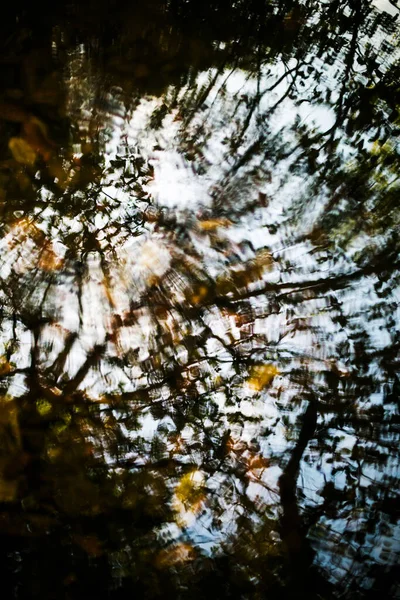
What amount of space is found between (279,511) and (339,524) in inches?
10.5

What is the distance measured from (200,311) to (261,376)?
1.50ft

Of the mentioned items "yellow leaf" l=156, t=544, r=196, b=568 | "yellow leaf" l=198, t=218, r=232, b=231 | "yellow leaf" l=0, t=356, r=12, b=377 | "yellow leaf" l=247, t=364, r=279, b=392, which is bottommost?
"yellow leaf" l=156, t=544, r=196, b=568

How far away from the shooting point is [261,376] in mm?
1895

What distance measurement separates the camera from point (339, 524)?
5.39ft

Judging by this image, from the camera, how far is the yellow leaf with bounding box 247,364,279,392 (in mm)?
1882

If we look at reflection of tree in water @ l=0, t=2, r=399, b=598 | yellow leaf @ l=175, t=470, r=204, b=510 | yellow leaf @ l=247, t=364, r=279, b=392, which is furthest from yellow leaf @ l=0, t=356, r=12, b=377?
yellow leaf @ l=247, t=364, r=279, b=392

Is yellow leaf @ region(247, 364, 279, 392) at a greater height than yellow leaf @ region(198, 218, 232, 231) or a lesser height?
lesser

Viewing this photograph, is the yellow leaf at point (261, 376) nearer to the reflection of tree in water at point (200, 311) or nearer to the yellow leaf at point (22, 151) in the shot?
the reflection of tree in water at point (200, 311)

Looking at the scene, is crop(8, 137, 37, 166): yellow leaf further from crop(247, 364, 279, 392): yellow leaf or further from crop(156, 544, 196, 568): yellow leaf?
crop(156, 544, 196, 568): yellow leaf

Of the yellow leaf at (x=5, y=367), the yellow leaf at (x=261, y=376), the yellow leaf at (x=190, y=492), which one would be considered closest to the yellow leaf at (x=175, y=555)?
the yellow leaf at (x=190, y=492)

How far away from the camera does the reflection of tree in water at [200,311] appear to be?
159cm

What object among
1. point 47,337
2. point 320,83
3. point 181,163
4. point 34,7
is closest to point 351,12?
point 320,83

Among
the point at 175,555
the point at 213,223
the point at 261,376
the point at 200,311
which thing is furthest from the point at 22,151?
the point at 175,555

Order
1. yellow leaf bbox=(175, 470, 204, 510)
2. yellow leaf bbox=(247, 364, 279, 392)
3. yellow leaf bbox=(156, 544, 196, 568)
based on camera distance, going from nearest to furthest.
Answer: yellow leaf bbox=(156, 544, 196, 568), yellow leaf bbox=(175, 470, 204, 510), yellow leaf bbox=(247, 364, 279, 392)
